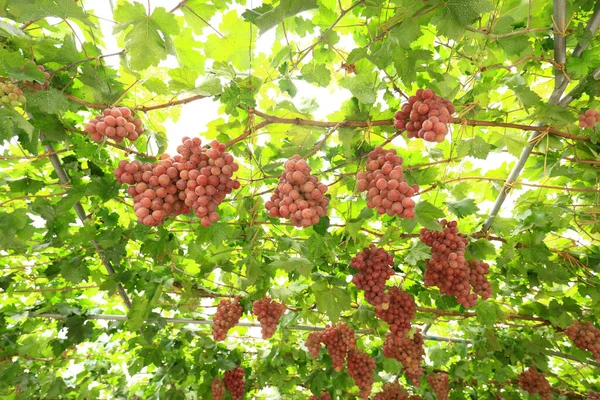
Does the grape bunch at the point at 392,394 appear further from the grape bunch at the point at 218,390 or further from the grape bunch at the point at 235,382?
the grape bunch at the point at 218,390

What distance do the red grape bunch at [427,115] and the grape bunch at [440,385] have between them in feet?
14.8

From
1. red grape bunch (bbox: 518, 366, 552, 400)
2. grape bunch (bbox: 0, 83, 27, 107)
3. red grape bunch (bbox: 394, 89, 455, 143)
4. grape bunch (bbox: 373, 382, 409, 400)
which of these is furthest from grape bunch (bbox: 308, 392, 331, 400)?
grape bunch (bbox: 0, 83, 27, 107)

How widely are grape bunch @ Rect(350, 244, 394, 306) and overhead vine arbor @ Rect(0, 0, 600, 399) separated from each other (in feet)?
0.04

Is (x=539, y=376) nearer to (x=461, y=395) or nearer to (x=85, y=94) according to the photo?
(x=461, y=395)

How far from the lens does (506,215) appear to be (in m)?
2.83

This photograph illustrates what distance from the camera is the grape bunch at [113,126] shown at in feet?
4.42

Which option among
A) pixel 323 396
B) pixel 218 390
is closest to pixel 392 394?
pixel 323 396

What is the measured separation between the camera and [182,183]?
4.50 feet

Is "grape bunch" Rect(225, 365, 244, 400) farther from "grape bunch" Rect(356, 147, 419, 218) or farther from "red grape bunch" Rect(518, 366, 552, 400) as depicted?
"grape bunch" Rect(356, 147, 419, 218)

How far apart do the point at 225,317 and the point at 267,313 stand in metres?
0.48

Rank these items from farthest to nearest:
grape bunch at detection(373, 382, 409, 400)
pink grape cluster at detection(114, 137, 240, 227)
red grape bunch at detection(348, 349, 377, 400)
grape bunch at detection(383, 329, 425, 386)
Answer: grape bunch at detection(373, 382, 409, 400) → red grape bunch at detection(348, 349, 377, 400) → grape bunch at detection(383, 329, 425, 386) → pink grape cluster at detection(114, 137, 240, 227)

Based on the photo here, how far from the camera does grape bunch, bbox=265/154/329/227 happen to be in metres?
1.37

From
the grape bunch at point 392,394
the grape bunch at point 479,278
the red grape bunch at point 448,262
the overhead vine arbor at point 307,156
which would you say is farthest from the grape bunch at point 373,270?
the grape bunch at point 392,394

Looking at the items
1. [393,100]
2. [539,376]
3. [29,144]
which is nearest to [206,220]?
[29,144]
